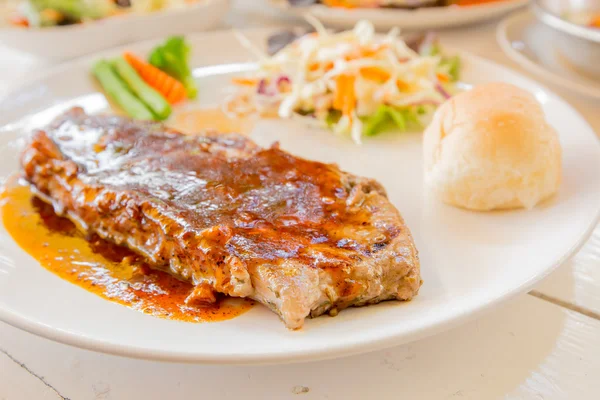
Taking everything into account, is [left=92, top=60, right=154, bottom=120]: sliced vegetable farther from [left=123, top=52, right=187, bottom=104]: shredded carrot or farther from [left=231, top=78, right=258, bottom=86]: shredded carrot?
[left=231, top=78, right=258, bottom=86]: shredded carrot

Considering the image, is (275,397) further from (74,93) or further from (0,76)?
(0,76)

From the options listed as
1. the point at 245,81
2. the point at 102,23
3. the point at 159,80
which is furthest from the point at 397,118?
the point at 102,23

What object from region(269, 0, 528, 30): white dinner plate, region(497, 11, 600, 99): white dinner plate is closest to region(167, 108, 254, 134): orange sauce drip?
region(269, 0, 528, 30): white dinner plate

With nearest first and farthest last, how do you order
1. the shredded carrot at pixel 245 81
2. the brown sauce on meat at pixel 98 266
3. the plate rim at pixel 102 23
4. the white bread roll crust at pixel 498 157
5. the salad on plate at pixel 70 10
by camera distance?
the brown sauce on meat at pixel 98 266, the white bread roll crust at pixel 498 157, the shredded carrot at pixel 245 81, the plate rim at pixel 102 23, the salad on plate at pixel 70 10

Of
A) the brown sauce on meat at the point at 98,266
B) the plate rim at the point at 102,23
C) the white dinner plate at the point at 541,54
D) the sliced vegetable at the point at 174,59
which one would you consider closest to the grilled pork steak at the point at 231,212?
the brown sauce on meat at the point at 98,266

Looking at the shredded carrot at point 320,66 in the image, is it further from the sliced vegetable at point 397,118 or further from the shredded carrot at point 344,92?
the sliced vegetable at point 397,118

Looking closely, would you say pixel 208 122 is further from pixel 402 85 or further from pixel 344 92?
pixel 402 85

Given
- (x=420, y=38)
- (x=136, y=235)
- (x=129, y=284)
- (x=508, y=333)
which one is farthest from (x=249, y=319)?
(x=420, y=38)
